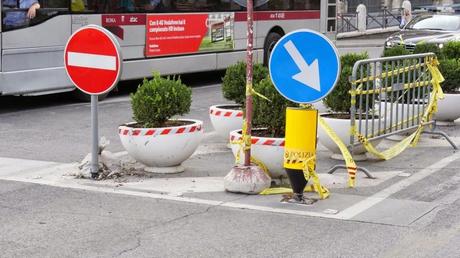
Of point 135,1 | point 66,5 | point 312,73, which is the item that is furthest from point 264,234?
point 135,1

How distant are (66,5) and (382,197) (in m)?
7.98

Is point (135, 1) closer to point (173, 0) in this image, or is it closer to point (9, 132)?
point (173, 0)

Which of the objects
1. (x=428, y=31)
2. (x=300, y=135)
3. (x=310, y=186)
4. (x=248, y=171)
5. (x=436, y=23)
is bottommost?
(x=310, y=186)

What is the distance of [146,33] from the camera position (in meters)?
15.1

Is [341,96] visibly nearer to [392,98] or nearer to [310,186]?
[392,98]

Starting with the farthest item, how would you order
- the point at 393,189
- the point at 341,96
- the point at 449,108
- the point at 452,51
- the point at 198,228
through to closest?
the point at 452,51, the point at 449,108, the point at 341,96, the point at 393,189, the point at 198,228

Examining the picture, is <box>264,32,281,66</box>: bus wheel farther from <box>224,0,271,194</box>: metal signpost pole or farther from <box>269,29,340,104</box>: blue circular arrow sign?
<box>269,29,340,104</box>: blue circular arrow sign

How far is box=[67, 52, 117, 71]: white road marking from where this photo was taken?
25.4 ft

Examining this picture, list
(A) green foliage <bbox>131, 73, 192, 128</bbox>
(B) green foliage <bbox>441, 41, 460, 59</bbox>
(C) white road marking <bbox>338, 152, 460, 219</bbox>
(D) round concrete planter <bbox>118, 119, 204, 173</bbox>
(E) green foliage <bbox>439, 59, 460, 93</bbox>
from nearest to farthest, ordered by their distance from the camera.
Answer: (C) white road marking <bbox>338, 152, 460, 219</bbox>, (D) round concrete planter <bbox>118, 119, 204, 173</bbox>, (A) green foliage <bbox>131, 73, 192, 128</bbox>, (E) green foliage <bbox>439, 59, 460, 93</bbox>, (B) green foliage <bbox>441, 41, 460, 59</bbox>

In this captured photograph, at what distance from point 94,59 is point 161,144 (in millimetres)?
1138

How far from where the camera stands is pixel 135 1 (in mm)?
14742

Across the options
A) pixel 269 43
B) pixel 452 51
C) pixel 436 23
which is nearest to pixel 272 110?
pixel 452 51

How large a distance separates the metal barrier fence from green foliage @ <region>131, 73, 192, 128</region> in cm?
189

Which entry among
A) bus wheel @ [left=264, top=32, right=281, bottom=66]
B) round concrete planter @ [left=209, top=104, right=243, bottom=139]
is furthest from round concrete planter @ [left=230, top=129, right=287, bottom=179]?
bus wheel @ [left=264, top=32, right=281, bottom=66]
